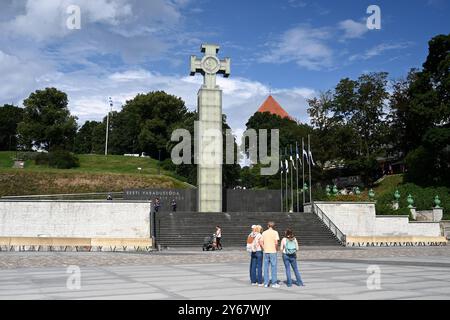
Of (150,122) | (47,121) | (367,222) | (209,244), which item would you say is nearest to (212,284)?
(209,244)

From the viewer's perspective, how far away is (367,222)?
3962 centimetres

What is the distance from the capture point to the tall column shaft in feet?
138

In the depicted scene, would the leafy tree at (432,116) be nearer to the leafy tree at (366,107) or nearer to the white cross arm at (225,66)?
the leafy tree at (366,107)

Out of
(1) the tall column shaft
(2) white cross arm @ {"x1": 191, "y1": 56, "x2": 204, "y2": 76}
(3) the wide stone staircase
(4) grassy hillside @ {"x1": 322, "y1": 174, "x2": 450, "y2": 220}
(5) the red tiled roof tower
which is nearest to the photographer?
(3) the wide stone staircase

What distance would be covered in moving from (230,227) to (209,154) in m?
8.25

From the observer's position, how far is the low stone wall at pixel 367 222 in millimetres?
39469

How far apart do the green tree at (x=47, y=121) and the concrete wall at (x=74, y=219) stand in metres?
51.3

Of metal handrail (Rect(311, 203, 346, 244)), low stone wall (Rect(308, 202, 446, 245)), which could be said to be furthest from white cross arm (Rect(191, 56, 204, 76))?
low stone wall (Rect(308, 202, 446, 245))

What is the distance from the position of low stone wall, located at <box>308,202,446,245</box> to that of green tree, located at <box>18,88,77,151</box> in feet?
192

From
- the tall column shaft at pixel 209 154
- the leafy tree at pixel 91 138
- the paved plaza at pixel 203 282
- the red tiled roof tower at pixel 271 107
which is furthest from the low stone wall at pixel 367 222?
the red tiled roof tower at pixel 271 107

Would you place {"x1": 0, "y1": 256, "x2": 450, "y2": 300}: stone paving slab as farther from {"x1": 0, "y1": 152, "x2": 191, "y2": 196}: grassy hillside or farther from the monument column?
{"x1": 0, "y1": 152, "x2": 191, "y2": 196}: grassy hillside

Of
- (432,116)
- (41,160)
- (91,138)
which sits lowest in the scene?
(41,160)

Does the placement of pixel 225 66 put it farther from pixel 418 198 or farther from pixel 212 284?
pixel 212 284

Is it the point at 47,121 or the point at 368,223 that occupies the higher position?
the point at 47,121
